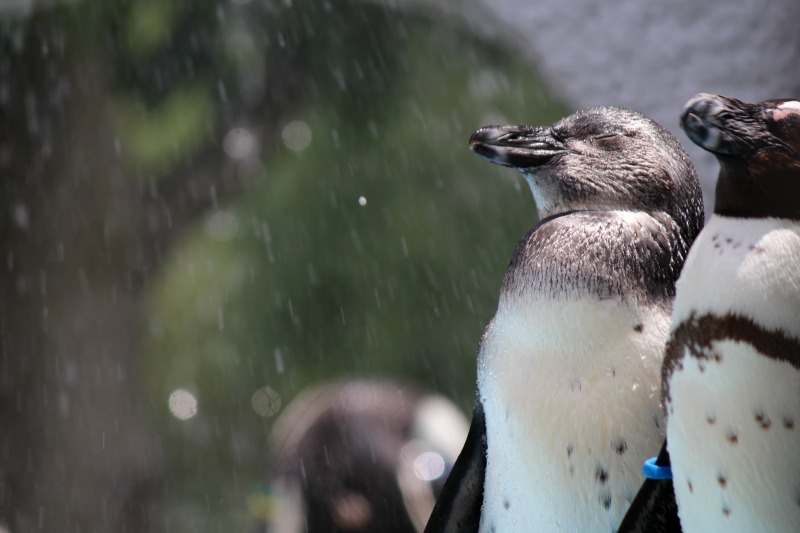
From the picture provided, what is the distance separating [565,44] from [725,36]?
669mm

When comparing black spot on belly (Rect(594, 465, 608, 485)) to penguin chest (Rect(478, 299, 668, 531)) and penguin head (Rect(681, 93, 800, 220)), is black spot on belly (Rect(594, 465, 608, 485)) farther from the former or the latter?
penguin head (Rect(681, 93, 800, 220))

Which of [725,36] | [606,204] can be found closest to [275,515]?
[606,204]

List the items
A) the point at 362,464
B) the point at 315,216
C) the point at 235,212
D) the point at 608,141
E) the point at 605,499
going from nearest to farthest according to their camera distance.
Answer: the point at 605,499, the point at 608,141, the point at 362,464, the point at 315,216, the point at 235,212

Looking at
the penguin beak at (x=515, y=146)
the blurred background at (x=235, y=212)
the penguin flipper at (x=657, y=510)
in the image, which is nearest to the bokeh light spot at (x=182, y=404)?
the blurred background at (x=235, y=212)

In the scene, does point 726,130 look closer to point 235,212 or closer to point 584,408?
point 584,408

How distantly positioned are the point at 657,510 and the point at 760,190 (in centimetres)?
22

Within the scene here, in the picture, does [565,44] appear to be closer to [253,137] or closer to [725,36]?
[725,36]

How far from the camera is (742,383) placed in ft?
1.95

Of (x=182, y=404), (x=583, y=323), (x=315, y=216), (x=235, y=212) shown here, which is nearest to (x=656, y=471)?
(x=583, y=323)

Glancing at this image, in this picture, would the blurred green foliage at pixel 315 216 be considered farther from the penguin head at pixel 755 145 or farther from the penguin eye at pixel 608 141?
the penguin head at pixel 755 145

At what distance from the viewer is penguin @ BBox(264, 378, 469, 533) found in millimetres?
1151

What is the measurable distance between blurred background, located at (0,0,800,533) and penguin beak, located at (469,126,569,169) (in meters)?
1.60

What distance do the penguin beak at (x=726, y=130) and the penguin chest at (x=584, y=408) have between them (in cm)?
18

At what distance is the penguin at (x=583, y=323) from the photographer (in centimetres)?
75
